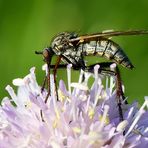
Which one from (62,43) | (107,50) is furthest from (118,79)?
(62,43)

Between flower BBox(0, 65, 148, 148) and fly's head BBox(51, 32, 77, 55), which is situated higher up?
fly's head BBox(51, 32, 77, 55)

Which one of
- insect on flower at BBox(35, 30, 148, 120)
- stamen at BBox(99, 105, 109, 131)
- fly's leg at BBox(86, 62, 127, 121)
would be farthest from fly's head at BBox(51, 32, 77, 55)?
stamen at BBox(99, 105, 109, 131)

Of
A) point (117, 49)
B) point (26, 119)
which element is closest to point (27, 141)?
point (26, 119)

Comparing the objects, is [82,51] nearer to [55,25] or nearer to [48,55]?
[48,55]

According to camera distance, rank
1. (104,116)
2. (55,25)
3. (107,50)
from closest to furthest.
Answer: (104,116)
(107,50)
(55,25)

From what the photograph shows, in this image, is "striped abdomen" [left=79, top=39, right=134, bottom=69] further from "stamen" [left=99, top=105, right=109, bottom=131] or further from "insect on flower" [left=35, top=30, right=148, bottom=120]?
"stamen" [left=99, top=105, right=109, bottom=131]

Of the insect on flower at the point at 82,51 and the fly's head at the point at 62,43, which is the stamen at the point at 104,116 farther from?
the fly's head at the point at 62,43

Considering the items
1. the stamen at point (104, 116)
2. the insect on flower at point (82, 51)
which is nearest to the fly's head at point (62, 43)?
the insect on flower at point (82, 51)
